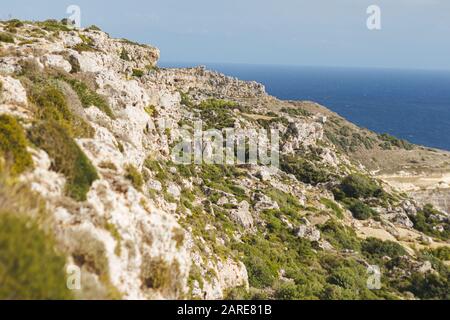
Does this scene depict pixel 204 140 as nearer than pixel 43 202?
No

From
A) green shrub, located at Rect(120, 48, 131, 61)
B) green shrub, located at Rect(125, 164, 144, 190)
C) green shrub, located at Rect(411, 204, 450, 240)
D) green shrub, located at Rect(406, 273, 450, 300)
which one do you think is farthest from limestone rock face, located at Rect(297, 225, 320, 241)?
green shrub, located at Rect(120, 48, 131, 61)

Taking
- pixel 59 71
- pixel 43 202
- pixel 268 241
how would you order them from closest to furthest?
pixel 43 202 → pixel 59 71 → pixel 268 241

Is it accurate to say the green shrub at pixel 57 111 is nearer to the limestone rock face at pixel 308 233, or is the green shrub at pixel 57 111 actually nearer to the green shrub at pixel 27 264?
the green shrub at pixel 27 264

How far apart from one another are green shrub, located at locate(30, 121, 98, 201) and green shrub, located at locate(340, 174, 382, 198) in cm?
5105

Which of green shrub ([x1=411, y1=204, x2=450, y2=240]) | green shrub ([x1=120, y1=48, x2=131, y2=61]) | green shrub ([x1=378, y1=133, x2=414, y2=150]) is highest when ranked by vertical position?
green shrub ([x1=120, y1=48, x2=131, y2=61])

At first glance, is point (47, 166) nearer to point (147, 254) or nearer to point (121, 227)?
point (121, 227)

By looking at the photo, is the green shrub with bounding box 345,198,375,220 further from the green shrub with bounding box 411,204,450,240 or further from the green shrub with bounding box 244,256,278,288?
the green shrub with bounding box 244,256,278,288

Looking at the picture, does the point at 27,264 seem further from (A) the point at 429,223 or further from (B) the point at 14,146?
(A) the point at 429,223

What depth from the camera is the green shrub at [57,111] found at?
13.2m

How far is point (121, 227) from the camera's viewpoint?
34.7ft

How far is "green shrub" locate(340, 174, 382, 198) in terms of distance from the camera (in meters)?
57.2

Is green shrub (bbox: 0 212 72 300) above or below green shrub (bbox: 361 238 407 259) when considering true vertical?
above
